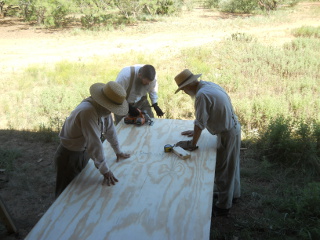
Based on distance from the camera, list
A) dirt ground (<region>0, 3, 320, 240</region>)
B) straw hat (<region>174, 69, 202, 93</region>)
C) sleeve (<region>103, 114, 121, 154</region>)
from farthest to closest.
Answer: dirt ground (<region>0, 3, 320, 240</region>) → straw hat (<region>174, 69, 202, 93</region>) → sleeve (<region>103, 114, 121, 154</region>)

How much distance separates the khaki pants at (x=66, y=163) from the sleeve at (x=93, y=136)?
2.15 feet

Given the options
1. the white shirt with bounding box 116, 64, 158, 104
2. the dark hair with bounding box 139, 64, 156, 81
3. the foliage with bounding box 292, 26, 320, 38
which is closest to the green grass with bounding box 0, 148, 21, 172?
the white shirt with bounding box 116, 64, 158, 104

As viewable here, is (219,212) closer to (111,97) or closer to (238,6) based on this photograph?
(111,97)

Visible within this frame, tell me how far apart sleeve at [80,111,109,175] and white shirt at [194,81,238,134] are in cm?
107

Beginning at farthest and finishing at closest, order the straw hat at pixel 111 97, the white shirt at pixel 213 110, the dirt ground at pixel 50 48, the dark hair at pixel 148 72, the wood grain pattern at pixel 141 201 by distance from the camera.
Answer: the dirt ground at pixel 50 48, the dark hair at pixel 148 72, the white shirt at pixel 213 110, the straw hat at pixel 111 97, the wood grain pattern at pixel 141 201

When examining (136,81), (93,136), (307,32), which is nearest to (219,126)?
(93,136)

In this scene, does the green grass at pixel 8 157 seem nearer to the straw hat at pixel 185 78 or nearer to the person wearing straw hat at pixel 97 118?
the person wearing straw hat at pixel 97 118

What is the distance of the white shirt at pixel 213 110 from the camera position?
3.19 metres

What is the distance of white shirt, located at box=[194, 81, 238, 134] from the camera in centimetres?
319

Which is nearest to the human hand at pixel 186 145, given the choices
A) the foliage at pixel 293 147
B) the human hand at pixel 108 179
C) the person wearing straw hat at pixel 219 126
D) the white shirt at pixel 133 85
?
the person wearing straw hat at pixel 219 126

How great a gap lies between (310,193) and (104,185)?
2.62 meters

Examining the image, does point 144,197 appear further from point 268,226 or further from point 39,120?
point 39,120

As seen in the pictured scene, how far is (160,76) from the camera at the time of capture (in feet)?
29.0

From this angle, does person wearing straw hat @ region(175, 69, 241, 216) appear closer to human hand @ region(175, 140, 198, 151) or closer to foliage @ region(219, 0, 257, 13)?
human hand @ region(175, 140, 198, 151)
